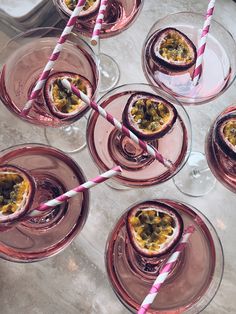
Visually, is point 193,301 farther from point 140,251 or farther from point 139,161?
point 139,161

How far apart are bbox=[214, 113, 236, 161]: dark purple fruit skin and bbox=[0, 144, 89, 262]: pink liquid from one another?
13.4 inches

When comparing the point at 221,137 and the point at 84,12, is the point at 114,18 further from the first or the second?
the point at 221,137

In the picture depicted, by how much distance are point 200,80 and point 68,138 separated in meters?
0.42

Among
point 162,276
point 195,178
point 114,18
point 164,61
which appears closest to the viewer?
point 162,276

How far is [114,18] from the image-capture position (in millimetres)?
1454

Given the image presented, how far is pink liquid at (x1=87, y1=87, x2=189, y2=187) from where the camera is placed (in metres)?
1.28

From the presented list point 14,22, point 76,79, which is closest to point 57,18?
point 14,22

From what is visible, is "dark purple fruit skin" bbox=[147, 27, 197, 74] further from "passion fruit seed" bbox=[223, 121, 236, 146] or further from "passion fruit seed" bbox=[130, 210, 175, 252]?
"passion fruit seed" bbox=[130, 210, 175, 252]

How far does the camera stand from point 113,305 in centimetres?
137

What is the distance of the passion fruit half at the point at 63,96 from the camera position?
4.23 feet

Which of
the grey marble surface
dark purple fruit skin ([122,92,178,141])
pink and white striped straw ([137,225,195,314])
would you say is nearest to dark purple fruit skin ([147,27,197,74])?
dark purple fruit skin ([122,92,178,141])

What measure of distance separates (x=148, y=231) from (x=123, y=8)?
0.63 meters

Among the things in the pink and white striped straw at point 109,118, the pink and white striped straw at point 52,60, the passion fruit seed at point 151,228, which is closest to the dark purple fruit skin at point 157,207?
the passion fruit seed at point 151,228

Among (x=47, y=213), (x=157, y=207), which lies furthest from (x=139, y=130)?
(x=47, y=213)
